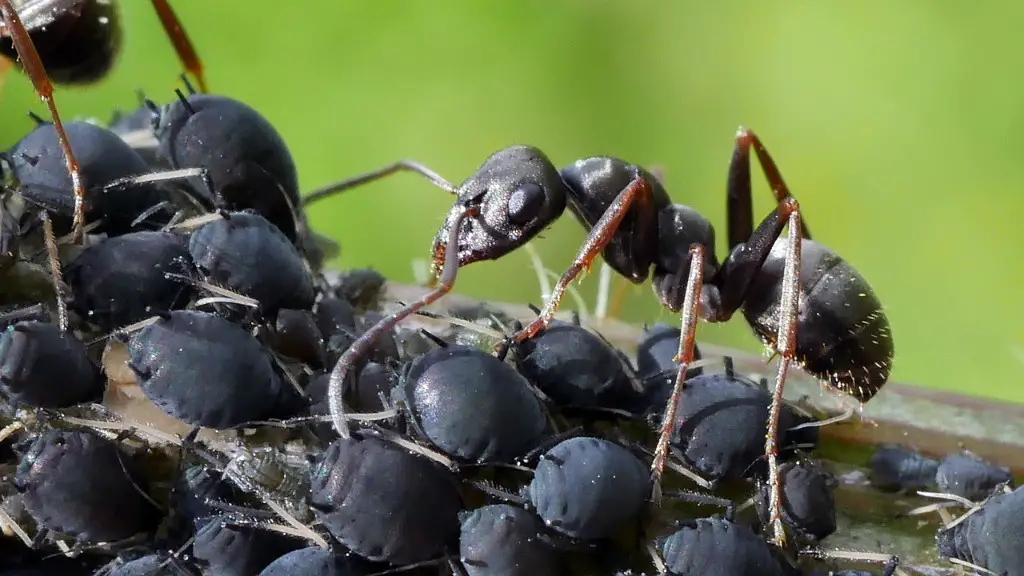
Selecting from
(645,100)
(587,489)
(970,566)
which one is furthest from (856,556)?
(645,100)

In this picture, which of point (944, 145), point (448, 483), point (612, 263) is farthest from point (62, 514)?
point (944, 145)

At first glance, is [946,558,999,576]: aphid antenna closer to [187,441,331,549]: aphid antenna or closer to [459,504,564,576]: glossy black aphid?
[459,504,564,576]: glossy black aphid

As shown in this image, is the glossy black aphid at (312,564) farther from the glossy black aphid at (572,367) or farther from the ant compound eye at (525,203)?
the ant compound eye at (525,203)

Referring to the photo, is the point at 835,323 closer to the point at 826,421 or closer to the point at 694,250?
the point at 694,250

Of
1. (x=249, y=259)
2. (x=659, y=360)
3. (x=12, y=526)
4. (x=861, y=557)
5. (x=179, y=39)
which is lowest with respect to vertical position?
(x=12, y=526)

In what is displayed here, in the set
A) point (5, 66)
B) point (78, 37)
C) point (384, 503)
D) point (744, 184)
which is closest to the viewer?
point (384, 503)

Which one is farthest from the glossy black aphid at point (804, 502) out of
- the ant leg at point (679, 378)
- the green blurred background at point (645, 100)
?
the green blurred background at point (645, 100)
